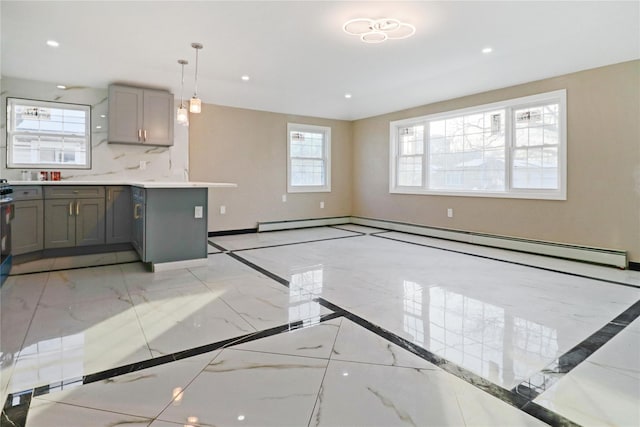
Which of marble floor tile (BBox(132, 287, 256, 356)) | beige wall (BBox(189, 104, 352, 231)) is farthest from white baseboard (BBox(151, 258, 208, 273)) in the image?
beige wall (BBox(189, 104, 352, 231))

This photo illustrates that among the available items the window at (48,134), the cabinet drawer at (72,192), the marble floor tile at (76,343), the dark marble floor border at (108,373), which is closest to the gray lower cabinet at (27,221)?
the cabinet drawer at (72,192)

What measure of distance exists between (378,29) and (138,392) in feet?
11.5

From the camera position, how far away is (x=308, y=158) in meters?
7.50

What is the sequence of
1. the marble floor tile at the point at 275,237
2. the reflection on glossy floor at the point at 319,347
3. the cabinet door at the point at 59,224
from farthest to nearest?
the marble floor tile at the point at 275,237, the cabinet door at the point at 59,224, the reflection on glossy floor at the point at 319,347

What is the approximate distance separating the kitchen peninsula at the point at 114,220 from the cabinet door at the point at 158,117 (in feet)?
3.31

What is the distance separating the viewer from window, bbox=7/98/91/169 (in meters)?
4.79

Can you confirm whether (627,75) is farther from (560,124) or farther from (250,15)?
(250,15)

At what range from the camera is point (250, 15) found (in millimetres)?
3324

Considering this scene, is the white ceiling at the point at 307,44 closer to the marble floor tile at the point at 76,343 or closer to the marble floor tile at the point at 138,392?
the marble floor tile at the point at 76,343

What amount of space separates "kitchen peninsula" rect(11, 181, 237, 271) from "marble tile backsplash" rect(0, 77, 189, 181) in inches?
32.8

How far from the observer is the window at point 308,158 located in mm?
7246

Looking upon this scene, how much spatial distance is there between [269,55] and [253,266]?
252cm

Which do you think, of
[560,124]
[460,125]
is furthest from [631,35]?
[460,125]

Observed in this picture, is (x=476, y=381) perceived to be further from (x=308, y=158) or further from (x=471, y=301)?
(x=308, y=158)
